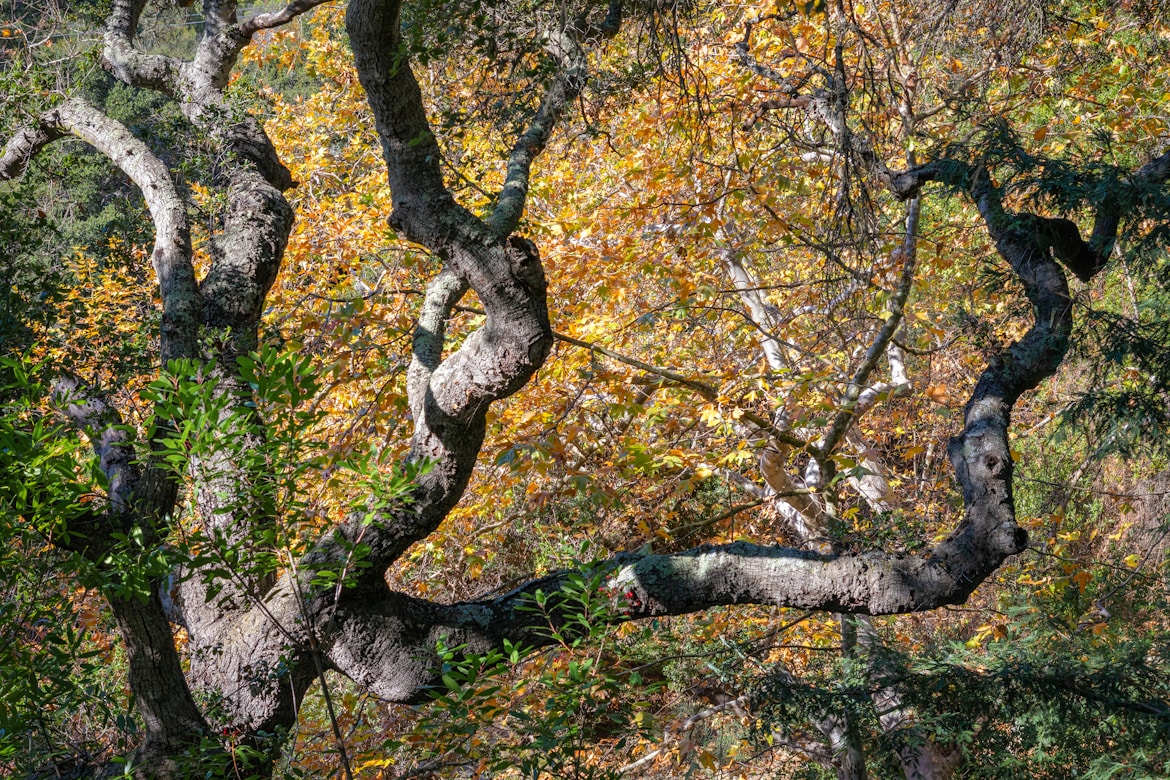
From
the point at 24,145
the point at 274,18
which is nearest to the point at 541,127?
the point at 274,18

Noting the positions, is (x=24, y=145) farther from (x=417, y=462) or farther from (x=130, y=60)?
(x=417, y=462)

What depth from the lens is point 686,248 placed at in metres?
5.58

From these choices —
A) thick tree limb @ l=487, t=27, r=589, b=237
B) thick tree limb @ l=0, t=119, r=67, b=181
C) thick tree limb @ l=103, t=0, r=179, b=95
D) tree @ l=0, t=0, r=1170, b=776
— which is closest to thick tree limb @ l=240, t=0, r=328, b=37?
thick tree limb @ l=103, t=0, r=179, b=95

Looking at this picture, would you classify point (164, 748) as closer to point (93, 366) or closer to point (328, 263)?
point (93, 366)

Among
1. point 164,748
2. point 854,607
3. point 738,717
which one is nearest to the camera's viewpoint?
point 164,748

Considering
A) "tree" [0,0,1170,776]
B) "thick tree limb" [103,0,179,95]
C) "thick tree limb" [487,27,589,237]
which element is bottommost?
"tree" [0,0,1170,776]

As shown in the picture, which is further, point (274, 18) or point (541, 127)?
point (274, 18)

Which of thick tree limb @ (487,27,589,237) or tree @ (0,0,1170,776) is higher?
thick tree limb @ (487,27,589,237)

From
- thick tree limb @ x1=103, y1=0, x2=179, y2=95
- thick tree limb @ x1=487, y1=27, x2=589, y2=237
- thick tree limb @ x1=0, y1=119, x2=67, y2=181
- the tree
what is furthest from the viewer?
thick tree limb @ x1=103, y1=0, x2=179, y2=95

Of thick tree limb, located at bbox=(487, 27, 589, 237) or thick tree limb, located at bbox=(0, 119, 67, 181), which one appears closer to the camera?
thick tree limb, located at bbox=(487, 27, 589, 237)

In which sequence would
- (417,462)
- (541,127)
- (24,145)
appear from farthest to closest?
1. (24,145)
2. (541,127)
3. (417,462)

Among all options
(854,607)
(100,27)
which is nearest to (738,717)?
(854,607)

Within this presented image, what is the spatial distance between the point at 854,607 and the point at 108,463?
2643 mm

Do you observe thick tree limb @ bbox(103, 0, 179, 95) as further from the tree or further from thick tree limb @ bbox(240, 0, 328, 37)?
the tree
